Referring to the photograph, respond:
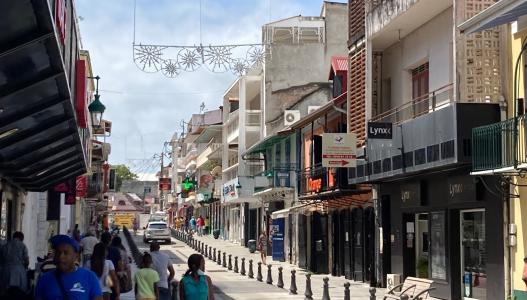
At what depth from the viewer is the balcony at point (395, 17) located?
852 inches

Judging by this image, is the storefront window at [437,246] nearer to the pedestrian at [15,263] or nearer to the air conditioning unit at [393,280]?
the air conditioning unit at [393,280]

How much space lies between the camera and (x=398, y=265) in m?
24.2

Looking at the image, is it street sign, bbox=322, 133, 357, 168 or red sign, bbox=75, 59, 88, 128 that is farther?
street sign, bbox=322, 133, 357, 168

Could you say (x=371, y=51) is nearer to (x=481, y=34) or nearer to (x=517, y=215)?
(x=481, y=34)

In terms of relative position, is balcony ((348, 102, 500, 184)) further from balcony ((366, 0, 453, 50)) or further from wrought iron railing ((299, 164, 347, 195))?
wrought iron railing ((299, 164, 347, 195))

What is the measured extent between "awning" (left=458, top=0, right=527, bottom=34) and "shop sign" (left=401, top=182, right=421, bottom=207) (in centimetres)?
715

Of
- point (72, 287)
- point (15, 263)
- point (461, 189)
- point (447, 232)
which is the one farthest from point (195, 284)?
point (447, 232)

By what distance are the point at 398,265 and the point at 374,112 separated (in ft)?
16.9

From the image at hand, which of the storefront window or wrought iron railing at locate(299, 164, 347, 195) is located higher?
wrought iron railing at locate(299, 164, 347, 195)

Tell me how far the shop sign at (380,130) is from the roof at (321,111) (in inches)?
269

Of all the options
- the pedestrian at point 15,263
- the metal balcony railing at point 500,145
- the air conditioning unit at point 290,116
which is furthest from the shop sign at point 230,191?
the pedestrian at point 15,263

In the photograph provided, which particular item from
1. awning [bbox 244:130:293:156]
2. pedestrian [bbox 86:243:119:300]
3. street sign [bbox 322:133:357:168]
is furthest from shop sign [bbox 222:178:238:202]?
pedestrian [bbox 86:243:119:300]

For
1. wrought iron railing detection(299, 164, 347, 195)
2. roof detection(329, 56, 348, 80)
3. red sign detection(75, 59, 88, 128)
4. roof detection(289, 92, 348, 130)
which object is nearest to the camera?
red sign detection(75, 59, 88, 128)

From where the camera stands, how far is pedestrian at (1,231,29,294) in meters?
13.5
